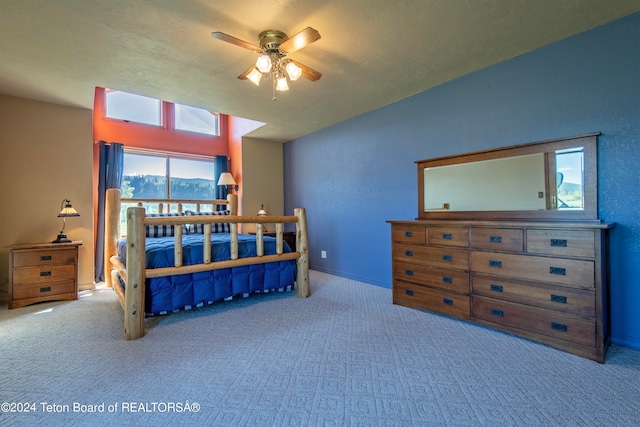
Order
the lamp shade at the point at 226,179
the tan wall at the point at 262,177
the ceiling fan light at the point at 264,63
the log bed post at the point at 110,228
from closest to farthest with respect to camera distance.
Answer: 1. the ceiling fan light at the point at 264,63
2. the log bed post at the point at 110,228
3. the lamp shade at the point at 226,179
4. the tan wall at the point at 262,177

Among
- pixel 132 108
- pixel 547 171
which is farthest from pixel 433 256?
pixel 132 108

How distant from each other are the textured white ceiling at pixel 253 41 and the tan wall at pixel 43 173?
29 centimetres

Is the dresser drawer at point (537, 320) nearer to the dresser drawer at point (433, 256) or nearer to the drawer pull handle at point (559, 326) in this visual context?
the drawer pull handle at point (559, 326)

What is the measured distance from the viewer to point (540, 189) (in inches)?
91.9

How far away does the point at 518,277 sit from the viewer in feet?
6.90

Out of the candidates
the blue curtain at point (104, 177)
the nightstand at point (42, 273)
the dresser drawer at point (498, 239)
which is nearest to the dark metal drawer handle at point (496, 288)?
the dresser drawer at point (498, 239)

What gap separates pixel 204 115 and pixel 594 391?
19.7 feet

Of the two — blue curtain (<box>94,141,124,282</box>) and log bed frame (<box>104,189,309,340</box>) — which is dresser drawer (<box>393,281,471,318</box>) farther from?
blue curtain (<box>94,141,124,282</box>)

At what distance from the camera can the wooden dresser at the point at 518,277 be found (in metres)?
Result: 1.82

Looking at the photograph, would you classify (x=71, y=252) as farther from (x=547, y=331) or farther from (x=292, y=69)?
(x=547, y=331)

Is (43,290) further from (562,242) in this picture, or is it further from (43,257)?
(562,242)

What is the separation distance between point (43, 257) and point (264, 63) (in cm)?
314

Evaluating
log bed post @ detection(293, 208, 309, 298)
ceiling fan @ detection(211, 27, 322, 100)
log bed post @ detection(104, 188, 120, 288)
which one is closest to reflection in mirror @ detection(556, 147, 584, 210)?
ceiling fan @ detection(211, 27, 322, 100)

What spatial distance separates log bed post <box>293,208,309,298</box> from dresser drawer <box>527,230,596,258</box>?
6.78ft
